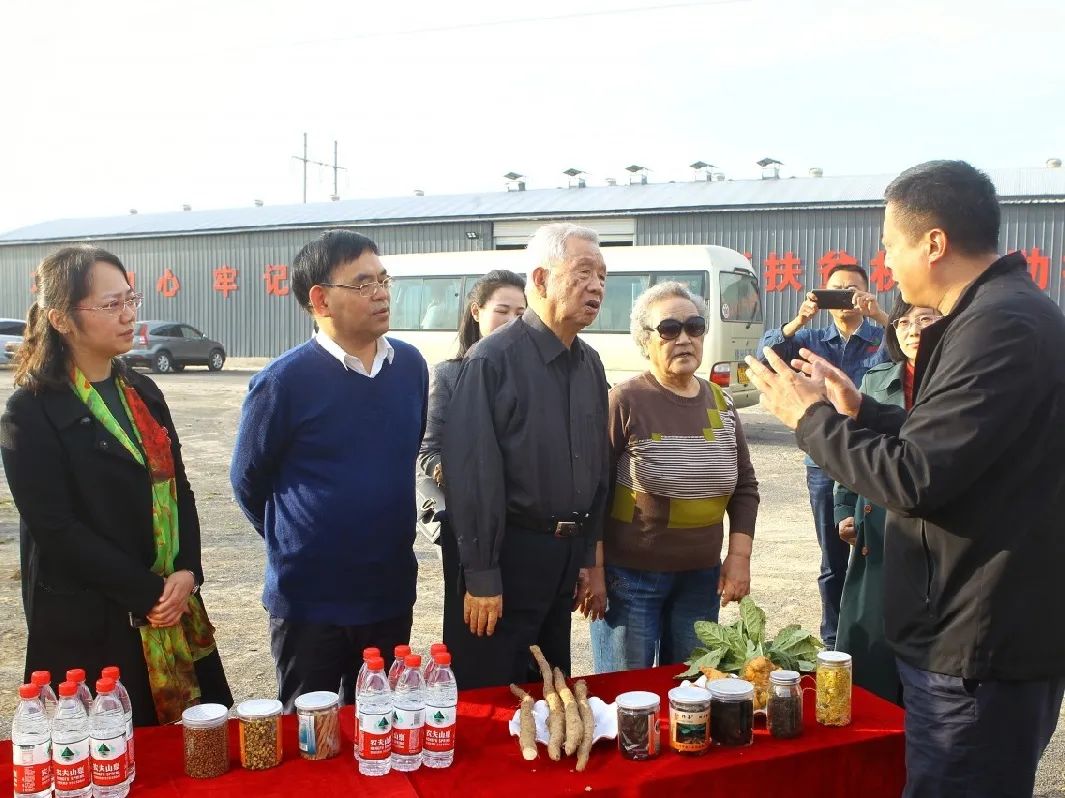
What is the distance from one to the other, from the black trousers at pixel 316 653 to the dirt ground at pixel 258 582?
1.62 meters

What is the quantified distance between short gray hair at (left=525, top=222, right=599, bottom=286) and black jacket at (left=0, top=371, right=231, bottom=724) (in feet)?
4.33

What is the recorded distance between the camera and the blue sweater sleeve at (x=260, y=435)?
260cm

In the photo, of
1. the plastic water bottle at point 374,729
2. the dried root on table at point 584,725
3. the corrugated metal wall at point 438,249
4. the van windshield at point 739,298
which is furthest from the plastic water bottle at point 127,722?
the corrugated metal wall at point 438,249

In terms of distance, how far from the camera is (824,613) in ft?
14.5

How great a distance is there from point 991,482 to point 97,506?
7.13 feet

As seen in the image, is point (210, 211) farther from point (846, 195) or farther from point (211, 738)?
point (211, 738)

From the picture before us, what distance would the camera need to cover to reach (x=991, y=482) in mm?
1858

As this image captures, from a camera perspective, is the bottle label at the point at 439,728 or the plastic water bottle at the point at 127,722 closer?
the plastic water bottle at the point at 127,722

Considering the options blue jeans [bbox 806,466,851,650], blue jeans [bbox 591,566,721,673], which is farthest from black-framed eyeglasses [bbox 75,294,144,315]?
blue jeans [bbox 806,466,851,650]

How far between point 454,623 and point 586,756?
92 centimetres

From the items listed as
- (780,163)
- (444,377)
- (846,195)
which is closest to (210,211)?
(780,163)

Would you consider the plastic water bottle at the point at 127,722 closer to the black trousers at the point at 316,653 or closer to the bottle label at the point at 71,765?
the bottle label at the point at 71,765

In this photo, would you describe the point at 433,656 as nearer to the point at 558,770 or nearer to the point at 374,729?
the point at 374,729

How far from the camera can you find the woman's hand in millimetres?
2475
